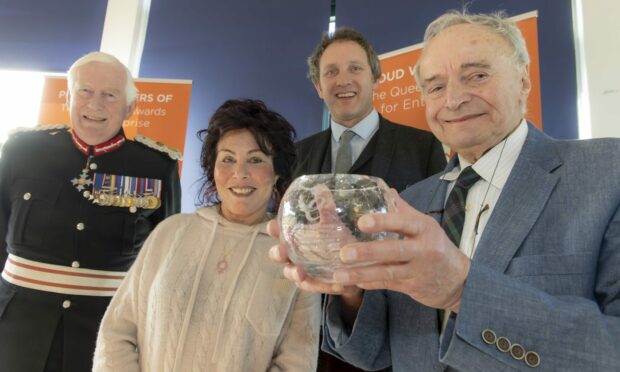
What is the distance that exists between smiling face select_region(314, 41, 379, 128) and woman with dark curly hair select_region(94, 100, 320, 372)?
68 centimetres

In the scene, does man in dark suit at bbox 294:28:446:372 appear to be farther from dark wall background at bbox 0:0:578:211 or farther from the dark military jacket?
dark wall background at bbox 0:0:578:211

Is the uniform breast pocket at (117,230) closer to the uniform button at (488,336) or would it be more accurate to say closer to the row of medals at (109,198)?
the row of medals at (109,198)

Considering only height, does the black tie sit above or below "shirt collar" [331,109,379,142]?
below

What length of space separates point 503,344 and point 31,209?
1809 mm

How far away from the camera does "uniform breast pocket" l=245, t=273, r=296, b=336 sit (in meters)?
1.08

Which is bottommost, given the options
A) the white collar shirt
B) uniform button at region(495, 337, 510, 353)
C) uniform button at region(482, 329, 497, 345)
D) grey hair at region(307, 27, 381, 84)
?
uniform button at region(495, 337, 510, 353)

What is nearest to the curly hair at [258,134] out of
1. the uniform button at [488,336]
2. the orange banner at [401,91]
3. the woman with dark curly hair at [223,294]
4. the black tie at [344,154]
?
the woman with dark curly hair at [223,294]

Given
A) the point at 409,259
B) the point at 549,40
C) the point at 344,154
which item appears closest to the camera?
the point at 409,259

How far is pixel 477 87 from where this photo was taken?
1.00 meters

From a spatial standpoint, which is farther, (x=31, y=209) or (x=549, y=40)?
(x=549, y=40)

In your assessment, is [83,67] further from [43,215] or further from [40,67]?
[40,67]

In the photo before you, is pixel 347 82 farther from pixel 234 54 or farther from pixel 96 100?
pixel 234 54

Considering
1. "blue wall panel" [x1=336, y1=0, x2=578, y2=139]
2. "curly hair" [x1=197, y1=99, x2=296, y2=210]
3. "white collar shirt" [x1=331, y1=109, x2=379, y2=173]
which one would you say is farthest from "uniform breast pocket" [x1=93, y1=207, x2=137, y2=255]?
"blue wall panel" [x1=336, y1=0, x2=578, y2=139]

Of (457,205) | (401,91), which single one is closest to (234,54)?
(401,91)
